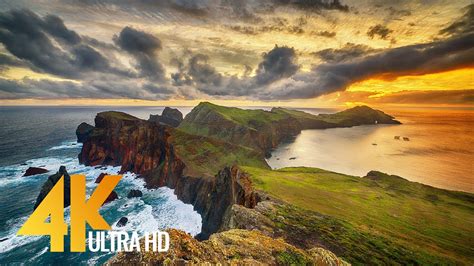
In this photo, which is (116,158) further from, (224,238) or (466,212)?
(466,212)

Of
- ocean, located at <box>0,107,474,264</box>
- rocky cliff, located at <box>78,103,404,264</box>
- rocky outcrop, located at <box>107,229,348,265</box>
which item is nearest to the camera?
rocky outcrop, located at <box>107,229,348,265</box>

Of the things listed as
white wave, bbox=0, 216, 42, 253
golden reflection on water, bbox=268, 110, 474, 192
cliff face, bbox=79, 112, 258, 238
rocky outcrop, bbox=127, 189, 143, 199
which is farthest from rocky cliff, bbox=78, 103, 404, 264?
golden reflection on water, bbox=268, 110, 474, 192

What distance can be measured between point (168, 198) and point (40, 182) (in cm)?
5429

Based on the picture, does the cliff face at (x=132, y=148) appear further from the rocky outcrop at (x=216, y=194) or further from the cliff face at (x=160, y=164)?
the rocky outcrop at (x=216, y=194)

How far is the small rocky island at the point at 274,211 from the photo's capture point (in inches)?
589

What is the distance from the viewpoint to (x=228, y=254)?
519 inches

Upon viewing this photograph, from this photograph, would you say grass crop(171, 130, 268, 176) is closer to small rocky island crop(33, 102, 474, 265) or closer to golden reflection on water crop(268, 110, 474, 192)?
small rocky island crop(33, 102, 474, 265)

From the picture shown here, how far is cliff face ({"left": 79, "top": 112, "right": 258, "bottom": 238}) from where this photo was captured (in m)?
51.6

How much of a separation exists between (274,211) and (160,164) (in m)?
72.1

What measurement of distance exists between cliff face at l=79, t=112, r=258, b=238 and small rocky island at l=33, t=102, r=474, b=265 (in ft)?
1.13

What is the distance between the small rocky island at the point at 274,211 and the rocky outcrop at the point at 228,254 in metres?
0.05

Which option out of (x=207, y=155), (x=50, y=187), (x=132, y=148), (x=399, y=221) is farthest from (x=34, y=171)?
(x=399, y=221)

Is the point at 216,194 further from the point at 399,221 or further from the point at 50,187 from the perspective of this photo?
the point at 50,187

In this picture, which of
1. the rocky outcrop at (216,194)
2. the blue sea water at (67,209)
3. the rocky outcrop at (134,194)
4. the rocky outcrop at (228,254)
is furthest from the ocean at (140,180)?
the rocky outcrop at (228,254)
